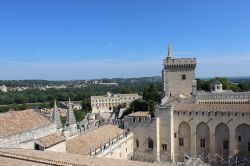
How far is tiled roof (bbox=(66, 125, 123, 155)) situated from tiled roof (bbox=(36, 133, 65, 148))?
238 cm

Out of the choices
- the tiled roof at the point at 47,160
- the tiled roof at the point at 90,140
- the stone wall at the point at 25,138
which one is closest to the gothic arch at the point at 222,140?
the tiled roof at the point at 90,140

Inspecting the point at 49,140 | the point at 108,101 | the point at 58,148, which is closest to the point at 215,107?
the point at 58,148

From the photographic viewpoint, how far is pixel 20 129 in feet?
70.6

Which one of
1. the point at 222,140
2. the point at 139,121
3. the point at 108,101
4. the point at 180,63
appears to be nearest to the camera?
the point at 222,140

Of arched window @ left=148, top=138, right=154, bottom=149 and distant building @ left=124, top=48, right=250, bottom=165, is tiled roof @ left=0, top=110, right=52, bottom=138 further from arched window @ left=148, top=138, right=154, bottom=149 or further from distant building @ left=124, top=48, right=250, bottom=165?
arched window @ left=148, top=138, right=154, bottom=149

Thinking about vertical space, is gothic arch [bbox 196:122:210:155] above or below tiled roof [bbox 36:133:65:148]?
below

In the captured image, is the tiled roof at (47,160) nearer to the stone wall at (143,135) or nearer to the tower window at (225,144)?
the stone wall at (143,135)

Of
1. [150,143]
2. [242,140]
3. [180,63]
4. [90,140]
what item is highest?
[180,63]

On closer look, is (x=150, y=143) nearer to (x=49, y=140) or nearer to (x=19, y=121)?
(x=49, y=140)

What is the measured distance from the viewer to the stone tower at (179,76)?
42.9 meters

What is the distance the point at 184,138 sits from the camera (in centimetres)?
3634

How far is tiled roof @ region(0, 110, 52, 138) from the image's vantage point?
20875 millimetres

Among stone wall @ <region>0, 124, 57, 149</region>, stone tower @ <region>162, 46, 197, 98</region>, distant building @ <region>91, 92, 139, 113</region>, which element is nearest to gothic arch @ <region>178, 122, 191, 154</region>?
stone tower @ <region>162, 46, 197, 98</region>

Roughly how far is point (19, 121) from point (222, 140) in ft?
72.4
